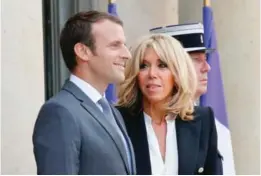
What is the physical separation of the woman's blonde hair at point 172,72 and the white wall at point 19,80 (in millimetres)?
1037

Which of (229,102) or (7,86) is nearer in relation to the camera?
(7,86)

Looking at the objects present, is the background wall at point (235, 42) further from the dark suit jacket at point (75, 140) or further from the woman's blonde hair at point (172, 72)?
the dark suit jacket at point (75, 140)

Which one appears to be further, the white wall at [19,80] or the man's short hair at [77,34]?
the white wall at [19,80]

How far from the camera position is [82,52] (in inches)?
93.0

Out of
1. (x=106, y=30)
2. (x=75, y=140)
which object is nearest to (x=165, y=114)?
(x=106, y=30)

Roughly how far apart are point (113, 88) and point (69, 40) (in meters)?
1.44

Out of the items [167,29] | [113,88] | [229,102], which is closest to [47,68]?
[113,88]

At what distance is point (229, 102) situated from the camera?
5602 mm

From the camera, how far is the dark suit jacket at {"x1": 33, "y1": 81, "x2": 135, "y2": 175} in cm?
212

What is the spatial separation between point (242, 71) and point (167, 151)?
9.74ft

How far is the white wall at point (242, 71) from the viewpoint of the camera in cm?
546

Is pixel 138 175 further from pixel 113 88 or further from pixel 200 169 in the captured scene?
pixel 113 88

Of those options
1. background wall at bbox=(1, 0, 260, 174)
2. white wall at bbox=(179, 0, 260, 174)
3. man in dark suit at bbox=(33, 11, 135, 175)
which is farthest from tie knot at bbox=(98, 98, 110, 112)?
white wall at bbox=(179, 0, 260, 174)

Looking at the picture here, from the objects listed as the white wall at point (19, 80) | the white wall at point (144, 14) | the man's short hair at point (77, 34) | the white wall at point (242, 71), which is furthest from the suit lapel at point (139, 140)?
the white wall at point (242, 71)
